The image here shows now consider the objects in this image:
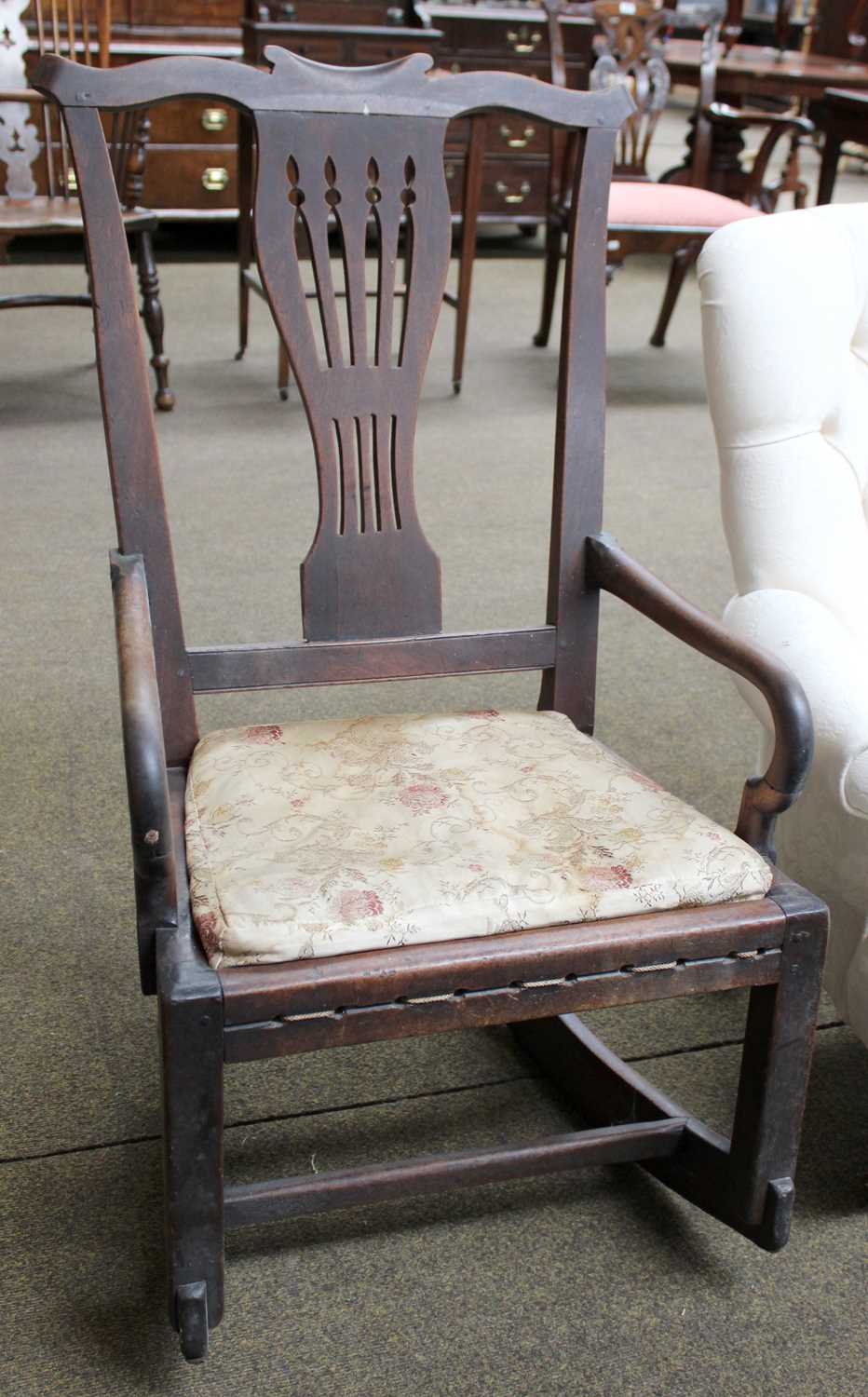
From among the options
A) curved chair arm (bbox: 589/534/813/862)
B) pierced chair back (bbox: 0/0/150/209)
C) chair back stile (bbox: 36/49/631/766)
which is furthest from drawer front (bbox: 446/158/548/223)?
curved chair arm (bbox: 589/534/813/862)

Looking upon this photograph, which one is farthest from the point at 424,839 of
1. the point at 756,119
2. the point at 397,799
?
the point at 756,119

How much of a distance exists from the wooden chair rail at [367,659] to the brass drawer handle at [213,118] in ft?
13.6

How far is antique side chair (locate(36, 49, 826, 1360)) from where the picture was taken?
105cm

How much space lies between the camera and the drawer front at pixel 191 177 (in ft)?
16.5

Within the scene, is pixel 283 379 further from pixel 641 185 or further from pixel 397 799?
pixel 397 799

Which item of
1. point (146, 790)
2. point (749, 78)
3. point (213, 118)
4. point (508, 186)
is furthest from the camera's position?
point (508, 186)

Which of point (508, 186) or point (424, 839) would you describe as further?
point (508, 186)

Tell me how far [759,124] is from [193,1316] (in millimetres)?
4265

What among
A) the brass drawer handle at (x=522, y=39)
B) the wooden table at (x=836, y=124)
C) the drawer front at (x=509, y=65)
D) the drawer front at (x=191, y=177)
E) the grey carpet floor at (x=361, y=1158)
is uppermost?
the brass drawer handle at (x=522, y=39)

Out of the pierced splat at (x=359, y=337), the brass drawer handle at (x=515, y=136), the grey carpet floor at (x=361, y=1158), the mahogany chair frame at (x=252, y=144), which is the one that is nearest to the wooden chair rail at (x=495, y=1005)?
the grey carpet floor at (x=361, y=1158)

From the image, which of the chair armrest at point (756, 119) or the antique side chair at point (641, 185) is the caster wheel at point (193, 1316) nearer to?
the antique side chair at point (641, 185)

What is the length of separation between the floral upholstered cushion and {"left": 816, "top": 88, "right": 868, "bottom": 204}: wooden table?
3527 mm

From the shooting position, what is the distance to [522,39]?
A: 5090mm

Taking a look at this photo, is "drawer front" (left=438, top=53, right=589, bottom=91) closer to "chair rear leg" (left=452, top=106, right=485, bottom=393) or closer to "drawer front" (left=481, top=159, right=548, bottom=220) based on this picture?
"drawer front" (left=481, top=159, right=548, bottom=220)
